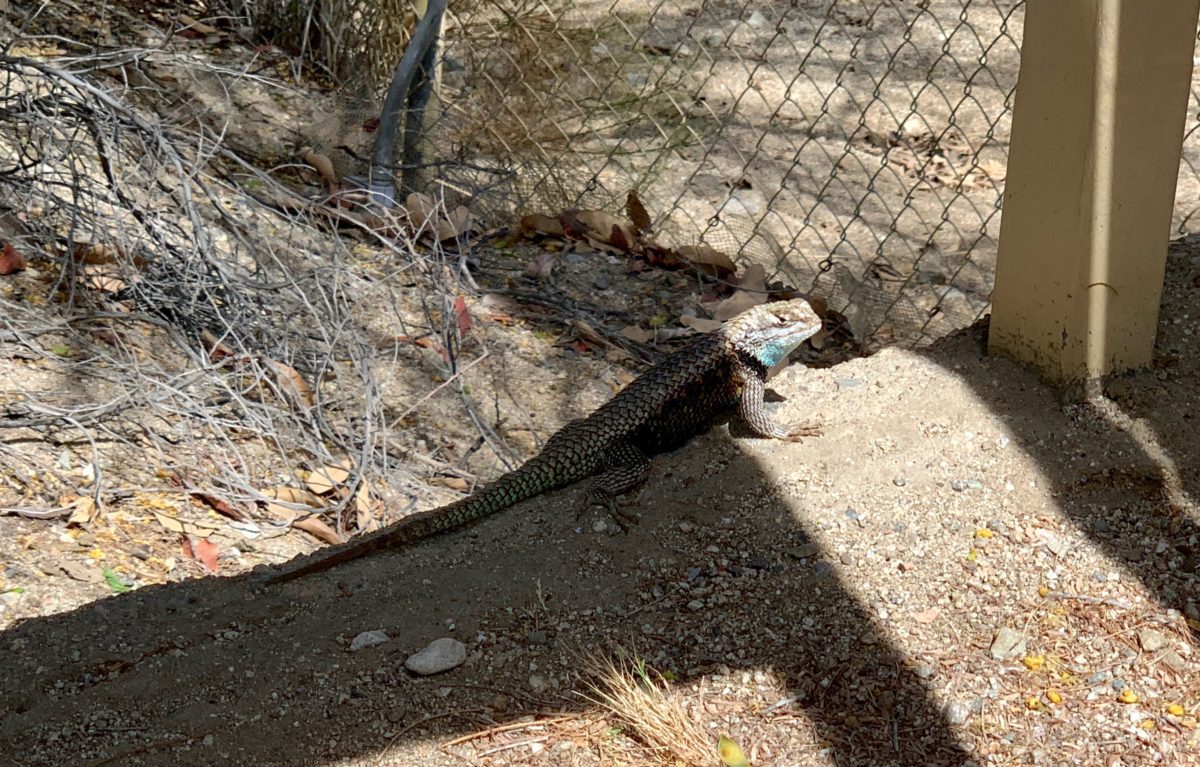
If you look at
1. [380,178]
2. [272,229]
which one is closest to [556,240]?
[380,178]

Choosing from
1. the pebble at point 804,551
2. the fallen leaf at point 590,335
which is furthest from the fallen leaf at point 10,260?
the pebble at point 804,551

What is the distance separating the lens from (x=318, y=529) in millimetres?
3941

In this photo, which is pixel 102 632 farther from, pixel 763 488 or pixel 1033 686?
pixel 1033 686

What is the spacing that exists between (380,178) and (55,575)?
2744mm

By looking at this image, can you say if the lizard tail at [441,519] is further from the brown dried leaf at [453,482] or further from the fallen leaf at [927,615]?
the fallen leaf at [927,615]

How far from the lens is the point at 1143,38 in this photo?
2838mm

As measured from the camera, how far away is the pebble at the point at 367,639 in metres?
2.86

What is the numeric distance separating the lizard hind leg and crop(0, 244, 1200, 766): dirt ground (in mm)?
79

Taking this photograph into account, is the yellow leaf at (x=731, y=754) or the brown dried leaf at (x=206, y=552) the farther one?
the brown dried leaf at (x=206, y=552)

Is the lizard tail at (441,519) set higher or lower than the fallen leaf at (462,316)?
higher

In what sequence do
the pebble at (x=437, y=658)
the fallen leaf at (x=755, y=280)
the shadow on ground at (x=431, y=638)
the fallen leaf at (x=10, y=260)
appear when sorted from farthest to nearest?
1. the fallen leaf at (x=755, y=280)
2. the fallen leaf at (x=10, y=260)
3. the pebble at (x=437, y=658)
4. the shadow on ground at (x=431, y=638)

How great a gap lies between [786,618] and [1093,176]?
1429mm

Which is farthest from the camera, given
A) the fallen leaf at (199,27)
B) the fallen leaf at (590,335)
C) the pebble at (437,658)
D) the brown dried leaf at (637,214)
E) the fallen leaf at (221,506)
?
the fallen leaf at (199,27)

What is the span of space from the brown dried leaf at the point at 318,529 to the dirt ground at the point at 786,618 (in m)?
0.66
